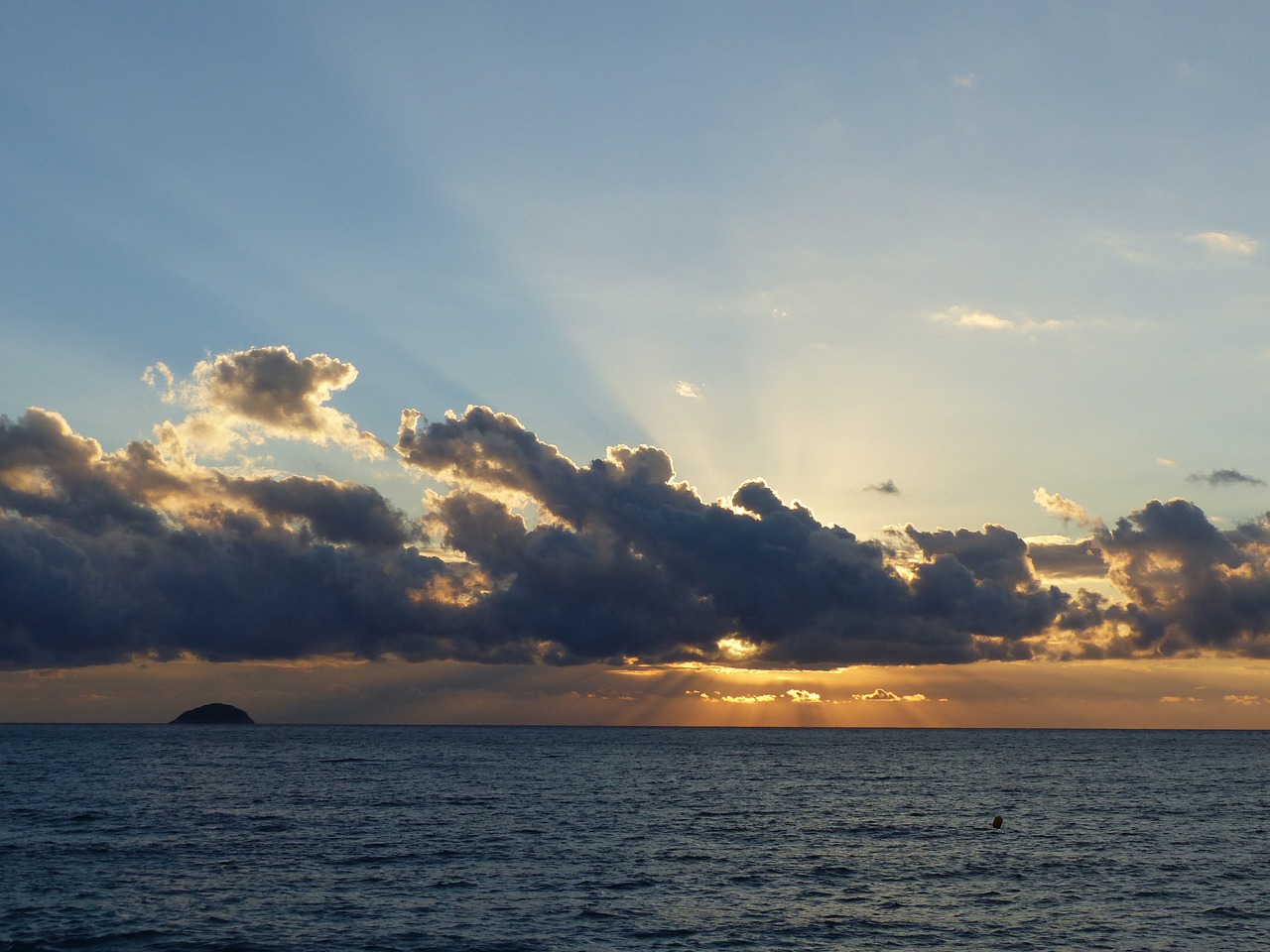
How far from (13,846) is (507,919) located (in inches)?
1925

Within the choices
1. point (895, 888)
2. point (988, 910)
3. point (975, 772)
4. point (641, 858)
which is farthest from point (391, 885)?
point (975, 772)

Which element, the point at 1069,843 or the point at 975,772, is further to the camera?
the point at 975,772

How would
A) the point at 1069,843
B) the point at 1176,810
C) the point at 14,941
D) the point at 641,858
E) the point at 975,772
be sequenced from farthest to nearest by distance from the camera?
the point at 975,772
the point at 1176,810
the point at 1069,843
the point at 641,858
the point at 14,941

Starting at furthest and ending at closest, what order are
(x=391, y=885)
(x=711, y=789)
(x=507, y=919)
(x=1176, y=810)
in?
(x=711, y=789) → (x=1176, y=810) → (x=391, y=885) → (x=507, y=919)

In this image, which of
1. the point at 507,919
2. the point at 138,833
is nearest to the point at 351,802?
the point at 138,833

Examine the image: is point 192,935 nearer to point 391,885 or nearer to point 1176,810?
point 391,885

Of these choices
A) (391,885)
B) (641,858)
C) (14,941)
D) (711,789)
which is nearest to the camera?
(14,941)

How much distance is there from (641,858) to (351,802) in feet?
184

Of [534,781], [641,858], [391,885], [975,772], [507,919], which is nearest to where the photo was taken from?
[507,919]

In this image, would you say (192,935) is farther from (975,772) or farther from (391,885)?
(975,772)

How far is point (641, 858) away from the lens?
7988 centimetres

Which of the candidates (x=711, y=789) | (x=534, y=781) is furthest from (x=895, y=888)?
(x=534, y=781)

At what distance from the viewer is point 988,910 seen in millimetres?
61250

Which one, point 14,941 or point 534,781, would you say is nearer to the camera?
point 14,941
